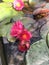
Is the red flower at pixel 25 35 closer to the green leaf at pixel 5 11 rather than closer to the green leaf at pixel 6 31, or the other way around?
the green leaf at pixel 6 31

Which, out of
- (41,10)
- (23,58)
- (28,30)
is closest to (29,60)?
(23,58)

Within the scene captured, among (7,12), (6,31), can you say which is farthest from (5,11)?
(6,31)

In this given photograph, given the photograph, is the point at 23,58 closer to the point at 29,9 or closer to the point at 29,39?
the point at 29,39

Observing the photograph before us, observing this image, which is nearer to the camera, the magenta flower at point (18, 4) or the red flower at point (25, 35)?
the red flower at point (25, 35)

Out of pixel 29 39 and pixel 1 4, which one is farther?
pixel 1 4

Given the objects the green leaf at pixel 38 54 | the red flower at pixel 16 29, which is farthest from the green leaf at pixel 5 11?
the green leaf at pixel 38 54

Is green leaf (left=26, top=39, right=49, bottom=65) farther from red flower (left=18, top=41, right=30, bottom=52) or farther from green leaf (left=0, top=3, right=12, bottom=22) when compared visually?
green leaf (left=0, top=3, right=12, bottom=22)

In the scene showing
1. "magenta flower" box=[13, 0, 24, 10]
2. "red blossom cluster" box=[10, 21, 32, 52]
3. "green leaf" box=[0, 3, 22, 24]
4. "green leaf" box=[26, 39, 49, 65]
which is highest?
"magenta flower" box=[13, 0, 24, 10]

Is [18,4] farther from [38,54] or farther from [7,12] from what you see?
[38,54]

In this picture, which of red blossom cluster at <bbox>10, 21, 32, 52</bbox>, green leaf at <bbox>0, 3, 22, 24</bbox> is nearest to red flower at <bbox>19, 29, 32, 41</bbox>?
red blossom cluster at <bbox>10, 21, 32, 52</bbox>
